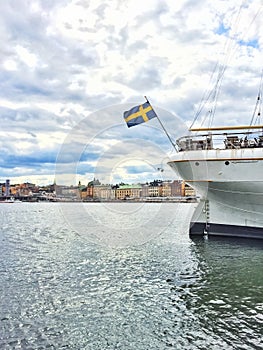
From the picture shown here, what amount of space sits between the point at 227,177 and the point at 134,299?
13752 mm

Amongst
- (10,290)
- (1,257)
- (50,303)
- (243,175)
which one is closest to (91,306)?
(50,303)

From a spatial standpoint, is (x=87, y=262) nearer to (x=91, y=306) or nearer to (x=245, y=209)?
(x=91, y=306)

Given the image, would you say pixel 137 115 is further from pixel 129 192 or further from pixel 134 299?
pixel 129 192

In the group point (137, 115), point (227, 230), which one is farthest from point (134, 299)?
point (227, 230)

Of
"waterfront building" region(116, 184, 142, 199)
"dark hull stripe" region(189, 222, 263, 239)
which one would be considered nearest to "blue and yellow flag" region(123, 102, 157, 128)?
"dark hull stripe" region(189, 222, 263, 239)

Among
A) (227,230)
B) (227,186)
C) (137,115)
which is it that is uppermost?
(137,115)

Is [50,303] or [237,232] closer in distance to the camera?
[50,303]

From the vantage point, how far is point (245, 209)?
26.4 m

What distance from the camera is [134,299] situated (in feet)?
46.7

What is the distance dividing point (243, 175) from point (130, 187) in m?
110

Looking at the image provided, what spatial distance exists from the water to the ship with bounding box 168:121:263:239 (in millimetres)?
2452

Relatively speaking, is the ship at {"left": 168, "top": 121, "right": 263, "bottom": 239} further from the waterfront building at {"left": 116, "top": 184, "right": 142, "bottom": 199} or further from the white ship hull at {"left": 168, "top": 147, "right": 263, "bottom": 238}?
the waterfront building at {"left": 116, "top": 184, "right": 142, "bottom": 199}

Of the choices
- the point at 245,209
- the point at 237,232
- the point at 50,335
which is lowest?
the point at 50,335

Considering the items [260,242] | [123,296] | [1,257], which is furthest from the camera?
[260,242]
